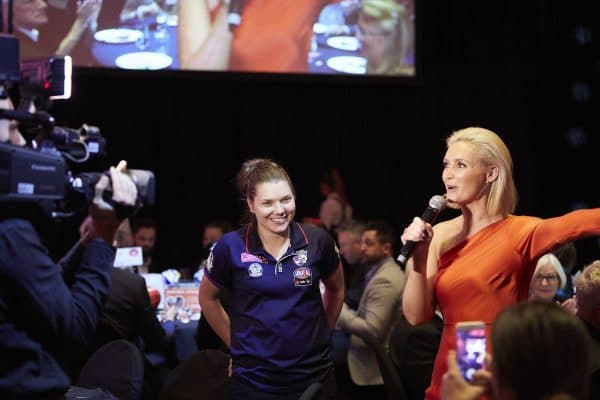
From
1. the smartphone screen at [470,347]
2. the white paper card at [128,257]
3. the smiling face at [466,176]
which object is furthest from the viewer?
the white paper card at [128,257]

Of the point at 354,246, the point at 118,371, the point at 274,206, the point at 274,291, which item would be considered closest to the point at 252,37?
the point at 354,246

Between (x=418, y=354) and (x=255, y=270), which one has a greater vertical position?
(x=255, y=270)

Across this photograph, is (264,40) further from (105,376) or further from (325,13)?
(105,376)

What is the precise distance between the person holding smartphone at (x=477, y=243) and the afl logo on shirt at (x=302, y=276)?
0.45 metres

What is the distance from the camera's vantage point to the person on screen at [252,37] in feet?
23.2

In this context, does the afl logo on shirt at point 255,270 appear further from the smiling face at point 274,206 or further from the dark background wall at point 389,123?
the dark background wall at point 389,123

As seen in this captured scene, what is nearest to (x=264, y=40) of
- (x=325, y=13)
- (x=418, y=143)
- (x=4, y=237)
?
(x=325, y=13)

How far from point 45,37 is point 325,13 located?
7.64 ft

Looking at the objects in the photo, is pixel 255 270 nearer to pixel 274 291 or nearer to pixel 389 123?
pixel 274 291

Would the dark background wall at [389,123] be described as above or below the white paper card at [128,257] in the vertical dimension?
above

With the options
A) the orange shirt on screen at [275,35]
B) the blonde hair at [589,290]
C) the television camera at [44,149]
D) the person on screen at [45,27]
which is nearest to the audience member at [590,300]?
the blonde hair at [589,290]

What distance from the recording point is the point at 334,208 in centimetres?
761

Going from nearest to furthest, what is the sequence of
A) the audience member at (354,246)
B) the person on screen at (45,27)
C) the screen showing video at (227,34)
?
the audience member at (354,246) < the person on screen at (45,27) < the screen showing video at (227,34)

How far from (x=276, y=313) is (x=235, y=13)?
182 inches
